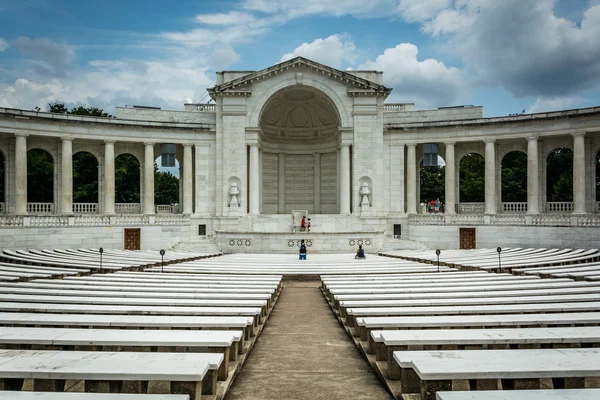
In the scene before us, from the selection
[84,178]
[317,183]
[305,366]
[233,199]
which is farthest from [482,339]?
[84,178]

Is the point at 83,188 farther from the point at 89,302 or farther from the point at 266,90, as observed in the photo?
the point at 89,302

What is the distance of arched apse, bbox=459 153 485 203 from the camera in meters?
76.1

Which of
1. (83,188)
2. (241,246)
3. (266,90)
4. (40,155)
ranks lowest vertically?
(241,246)

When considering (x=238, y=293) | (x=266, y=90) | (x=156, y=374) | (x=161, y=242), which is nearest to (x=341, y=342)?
(x=238, y=293)

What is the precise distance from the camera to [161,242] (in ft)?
147

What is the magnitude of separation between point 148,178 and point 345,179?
22.0 m

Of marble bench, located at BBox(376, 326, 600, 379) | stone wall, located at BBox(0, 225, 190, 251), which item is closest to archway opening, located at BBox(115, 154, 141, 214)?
stone wall, located at BBox(0, 225, 190, 251)

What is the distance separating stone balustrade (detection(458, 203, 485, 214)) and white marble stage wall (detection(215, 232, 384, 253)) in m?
18.0

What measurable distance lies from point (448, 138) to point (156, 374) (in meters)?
49.3

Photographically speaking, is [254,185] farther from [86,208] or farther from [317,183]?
[86,208]

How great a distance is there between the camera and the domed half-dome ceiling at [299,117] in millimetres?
53000

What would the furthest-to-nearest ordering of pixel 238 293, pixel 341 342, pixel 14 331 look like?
pixel 238 293 → pixel 341 342 → pixel 14 331

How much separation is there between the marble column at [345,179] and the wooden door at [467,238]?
1198 cm

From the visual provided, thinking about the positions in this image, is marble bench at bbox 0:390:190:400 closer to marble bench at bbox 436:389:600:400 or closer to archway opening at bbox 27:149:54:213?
marble bench at bbox 436:389:600:400
